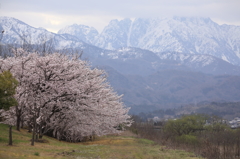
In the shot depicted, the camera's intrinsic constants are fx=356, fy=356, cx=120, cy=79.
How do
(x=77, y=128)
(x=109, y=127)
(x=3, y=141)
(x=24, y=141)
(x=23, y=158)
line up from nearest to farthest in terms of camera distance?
(x=23, y=158), (x=3, y=141), (x=24, y=141), (x=77, y=128), (x=109, y=127)

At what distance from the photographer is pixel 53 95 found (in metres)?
32.7

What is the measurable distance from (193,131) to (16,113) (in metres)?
59.8

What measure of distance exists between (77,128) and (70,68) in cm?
661

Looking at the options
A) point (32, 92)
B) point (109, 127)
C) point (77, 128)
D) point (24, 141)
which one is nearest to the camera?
point (24, 141)

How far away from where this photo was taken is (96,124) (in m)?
38.4

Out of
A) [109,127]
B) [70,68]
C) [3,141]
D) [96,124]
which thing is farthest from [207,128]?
[3,141]

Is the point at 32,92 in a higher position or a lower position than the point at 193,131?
higher

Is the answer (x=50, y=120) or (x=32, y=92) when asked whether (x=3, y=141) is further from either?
(x=50, y=120)

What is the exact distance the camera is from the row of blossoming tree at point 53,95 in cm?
3228

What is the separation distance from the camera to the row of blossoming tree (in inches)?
1271

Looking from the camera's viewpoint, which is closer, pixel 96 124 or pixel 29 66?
pixel 29 66

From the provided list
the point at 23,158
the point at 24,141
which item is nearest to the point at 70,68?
the point at 24,141

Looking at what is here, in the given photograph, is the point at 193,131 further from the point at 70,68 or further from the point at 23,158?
the point at 23,158

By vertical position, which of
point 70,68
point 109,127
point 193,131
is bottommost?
point 193,131
